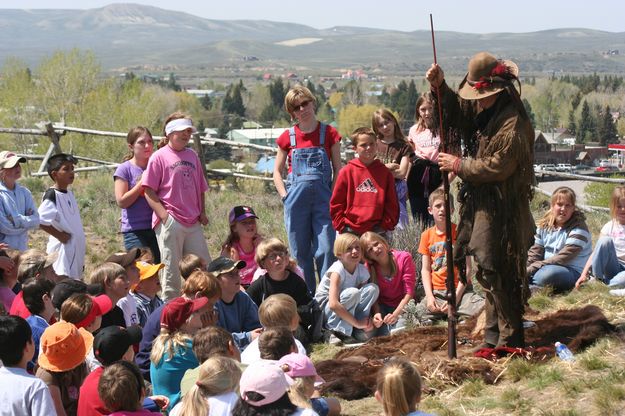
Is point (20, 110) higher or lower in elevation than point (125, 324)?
lower

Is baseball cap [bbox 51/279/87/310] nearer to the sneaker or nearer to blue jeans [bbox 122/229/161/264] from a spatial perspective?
blue jeans [bbox 122/229/161/264]

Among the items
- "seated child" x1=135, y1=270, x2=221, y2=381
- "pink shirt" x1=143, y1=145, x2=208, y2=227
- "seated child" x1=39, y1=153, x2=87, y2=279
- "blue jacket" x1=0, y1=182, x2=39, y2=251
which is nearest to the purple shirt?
"pink shirt" x1=143, y1=145, x2=208, y2=227

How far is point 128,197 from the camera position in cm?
843

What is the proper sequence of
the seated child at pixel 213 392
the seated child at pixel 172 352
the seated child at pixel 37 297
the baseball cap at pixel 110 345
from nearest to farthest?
the seated child at pixel 213 392, the baseball cap at pixel 110 345, the seated child at pixel 172 352, the seated child at pixel 37 297

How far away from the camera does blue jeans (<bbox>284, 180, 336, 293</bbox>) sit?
27.4 feet

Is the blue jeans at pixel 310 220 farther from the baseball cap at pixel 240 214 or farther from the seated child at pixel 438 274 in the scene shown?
the seated child at pixel 438 274

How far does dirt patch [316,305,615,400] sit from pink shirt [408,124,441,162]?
2.20 metres

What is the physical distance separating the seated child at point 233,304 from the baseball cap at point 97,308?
0.94 metres

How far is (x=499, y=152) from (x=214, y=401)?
100.0 inches

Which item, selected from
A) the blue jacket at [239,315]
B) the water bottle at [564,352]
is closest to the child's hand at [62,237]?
the blue jacket at [239,315]

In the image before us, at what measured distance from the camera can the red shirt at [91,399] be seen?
462 centimetres

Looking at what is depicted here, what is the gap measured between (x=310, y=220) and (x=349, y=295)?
1.12 metres

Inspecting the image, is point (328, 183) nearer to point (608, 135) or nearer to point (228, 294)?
point (228, 294)

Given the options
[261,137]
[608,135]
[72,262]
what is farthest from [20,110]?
[72,262]
